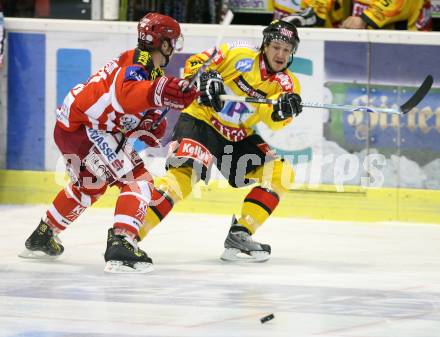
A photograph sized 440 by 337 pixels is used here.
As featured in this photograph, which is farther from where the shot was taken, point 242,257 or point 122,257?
point 242,257

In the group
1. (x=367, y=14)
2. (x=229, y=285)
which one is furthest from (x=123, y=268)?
(x=367, y=14)

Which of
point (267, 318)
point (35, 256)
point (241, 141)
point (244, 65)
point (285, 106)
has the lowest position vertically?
point (35, 256)

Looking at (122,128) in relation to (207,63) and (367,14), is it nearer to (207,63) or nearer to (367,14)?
(207,63)

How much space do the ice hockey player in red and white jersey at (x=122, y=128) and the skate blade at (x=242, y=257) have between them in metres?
0.59

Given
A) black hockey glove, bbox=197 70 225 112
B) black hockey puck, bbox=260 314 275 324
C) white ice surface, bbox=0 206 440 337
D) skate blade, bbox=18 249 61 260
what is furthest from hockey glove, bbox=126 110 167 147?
black hockey puck, bbox=260 314 275 324

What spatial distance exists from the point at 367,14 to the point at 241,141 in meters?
2.02

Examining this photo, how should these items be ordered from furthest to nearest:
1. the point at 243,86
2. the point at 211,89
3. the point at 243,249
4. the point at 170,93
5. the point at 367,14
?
the point at 367,14
the point at 243,86
the point at 243,249
the point at 211,89
the point at 170,93

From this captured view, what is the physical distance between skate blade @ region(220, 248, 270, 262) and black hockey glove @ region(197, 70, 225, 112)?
0.80 metres

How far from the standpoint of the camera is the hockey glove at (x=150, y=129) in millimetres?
6332

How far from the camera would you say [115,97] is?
20.0ft

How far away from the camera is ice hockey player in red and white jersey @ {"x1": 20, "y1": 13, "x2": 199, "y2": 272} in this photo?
238 inches

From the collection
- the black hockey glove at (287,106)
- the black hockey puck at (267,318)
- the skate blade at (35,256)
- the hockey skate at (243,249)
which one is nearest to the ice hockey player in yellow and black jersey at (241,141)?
the hockey skate at (243,249)

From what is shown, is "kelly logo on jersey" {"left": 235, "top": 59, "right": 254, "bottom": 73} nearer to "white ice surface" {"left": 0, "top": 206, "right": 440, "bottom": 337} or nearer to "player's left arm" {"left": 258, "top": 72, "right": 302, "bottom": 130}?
"player's left arm" {"left": 258, "top": 72, "right": 302, "bottom": 130}

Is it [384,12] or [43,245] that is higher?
[384,12]
